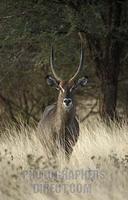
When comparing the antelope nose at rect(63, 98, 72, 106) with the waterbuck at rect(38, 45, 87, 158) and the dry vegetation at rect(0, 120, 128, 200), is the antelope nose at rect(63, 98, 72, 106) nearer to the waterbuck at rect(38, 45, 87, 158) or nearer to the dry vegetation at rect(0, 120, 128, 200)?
the waterbuck at rect(38, 45, 87, 158)

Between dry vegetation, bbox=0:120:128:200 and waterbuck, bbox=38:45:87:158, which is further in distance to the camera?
waterbuck, bbox=38:45:87:158

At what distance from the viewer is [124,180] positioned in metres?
8.88

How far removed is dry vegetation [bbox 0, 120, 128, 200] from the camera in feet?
28.5

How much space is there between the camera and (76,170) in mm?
9742

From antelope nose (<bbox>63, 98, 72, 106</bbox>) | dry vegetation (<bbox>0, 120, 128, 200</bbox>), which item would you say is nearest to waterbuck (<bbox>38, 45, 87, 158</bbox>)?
antelope nose (<bbox>63, 98, 72, 106</bbox>)

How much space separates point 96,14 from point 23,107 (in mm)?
7908

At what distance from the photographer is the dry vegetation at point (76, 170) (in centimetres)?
868

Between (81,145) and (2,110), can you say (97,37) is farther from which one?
(2,110)

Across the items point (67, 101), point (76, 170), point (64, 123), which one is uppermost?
point (67, 101)

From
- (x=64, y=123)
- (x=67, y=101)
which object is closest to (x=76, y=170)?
(x=67, y=101)

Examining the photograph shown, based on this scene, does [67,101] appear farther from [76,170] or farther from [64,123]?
[76,170]

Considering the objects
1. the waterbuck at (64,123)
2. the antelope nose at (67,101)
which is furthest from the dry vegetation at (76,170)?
the antelope nose at (67,101)

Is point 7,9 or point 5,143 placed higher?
point 7,9

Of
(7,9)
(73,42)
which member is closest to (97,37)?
(73,42)
